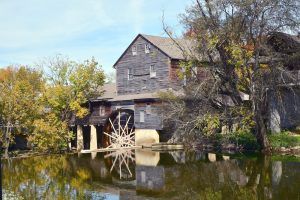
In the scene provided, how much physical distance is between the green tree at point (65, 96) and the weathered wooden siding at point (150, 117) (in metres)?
4.52

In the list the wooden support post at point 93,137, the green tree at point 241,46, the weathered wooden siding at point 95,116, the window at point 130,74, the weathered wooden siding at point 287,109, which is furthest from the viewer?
the window at point 130,74

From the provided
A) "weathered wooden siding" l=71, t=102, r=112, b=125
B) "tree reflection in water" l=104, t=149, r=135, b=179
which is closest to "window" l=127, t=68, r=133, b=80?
"weathered wooden siding" l=71, t=102, r=112, b=125

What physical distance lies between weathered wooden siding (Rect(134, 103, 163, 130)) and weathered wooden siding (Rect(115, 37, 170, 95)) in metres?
3.01

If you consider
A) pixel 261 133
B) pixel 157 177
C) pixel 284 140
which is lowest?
pixel 157 177

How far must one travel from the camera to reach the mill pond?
51.1 feet

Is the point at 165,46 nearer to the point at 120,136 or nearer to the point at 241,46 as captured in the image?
the point at 120,136

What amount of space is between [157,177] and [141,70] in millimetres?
21579

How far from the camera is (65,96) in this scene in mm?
35375

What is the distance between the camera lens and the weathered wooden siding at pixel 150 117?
35.0 meters

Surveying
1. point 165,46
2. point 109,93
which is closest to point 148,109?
point 165,46

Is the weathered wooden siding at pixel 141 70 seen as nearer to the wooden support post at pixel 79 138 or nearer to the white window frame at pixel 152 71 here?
the white window frame at pixel 152 71

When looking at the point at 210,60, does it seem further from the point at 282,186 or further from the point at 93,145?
the point at 93,145

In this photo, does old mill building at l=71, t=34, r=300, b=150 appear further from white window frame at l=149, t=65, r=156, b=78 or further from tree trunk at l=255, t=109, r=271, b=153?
tree trunk at l=255, t=109, r=271, b=153

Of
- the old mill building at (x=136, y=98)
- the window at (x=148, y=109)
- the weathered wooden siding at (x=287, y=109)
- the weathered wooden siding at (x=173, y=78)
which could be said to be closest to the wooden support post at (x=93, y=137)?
the old mill building at (x=136, y=98)
